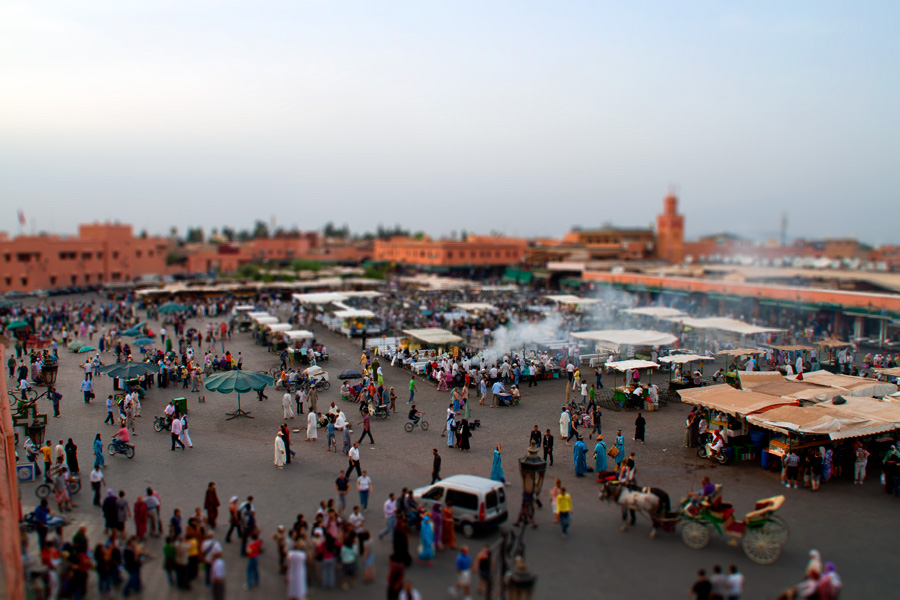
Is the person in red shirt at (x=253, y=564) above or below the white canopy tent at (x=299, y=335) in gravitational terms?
below

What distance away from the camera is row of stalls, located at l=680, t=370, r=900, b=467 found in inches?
477

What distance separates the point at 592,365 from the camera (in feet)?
77.2

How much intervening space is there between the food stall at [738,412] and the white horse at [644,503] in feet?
13.1

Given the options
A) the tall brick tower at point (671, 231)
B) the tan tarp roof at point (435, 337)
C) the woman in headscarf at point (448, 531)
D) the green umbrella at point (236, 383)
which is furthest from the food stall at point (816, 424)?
the tall brick tower at point (671, 231)

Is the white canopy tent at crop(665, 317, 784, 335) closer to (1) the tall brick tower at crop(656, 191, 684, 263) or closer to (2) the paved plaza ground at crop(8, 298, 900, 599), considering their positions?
(2) the paved plaza ground at crop(8, 298, 900, 599)

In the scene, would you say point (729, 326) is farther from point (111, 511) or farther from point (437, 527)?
point (111, 511)

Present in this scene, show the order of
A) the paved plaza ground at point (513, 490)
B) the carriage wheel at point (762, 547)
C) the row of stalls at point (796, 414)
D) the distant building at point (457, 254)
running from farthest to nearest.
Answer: the distant building at point (457, 254), the row of stalls at point (796, 414), the carriage wheel at point (762, 547), the paved plaza ground at point (513, 490)

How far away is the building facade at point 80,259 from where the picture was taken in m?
58.8

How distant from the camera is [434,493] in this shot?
10.2 metres

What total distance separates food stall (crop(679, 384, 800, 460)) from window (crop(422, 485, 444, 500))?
6800 mm

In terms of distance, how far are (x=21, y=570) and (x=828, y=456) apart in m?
13.6

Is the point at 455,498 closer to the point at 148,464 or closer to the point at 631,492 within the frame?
the point at 631,492

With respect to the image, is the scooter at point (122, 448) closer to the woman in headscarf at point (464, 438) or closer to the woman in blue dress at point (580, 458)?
the woman in headscarf at point (464, 438)

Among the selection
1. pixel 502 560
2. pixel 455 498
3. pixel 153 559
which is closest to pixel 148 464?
pixel 153 559
